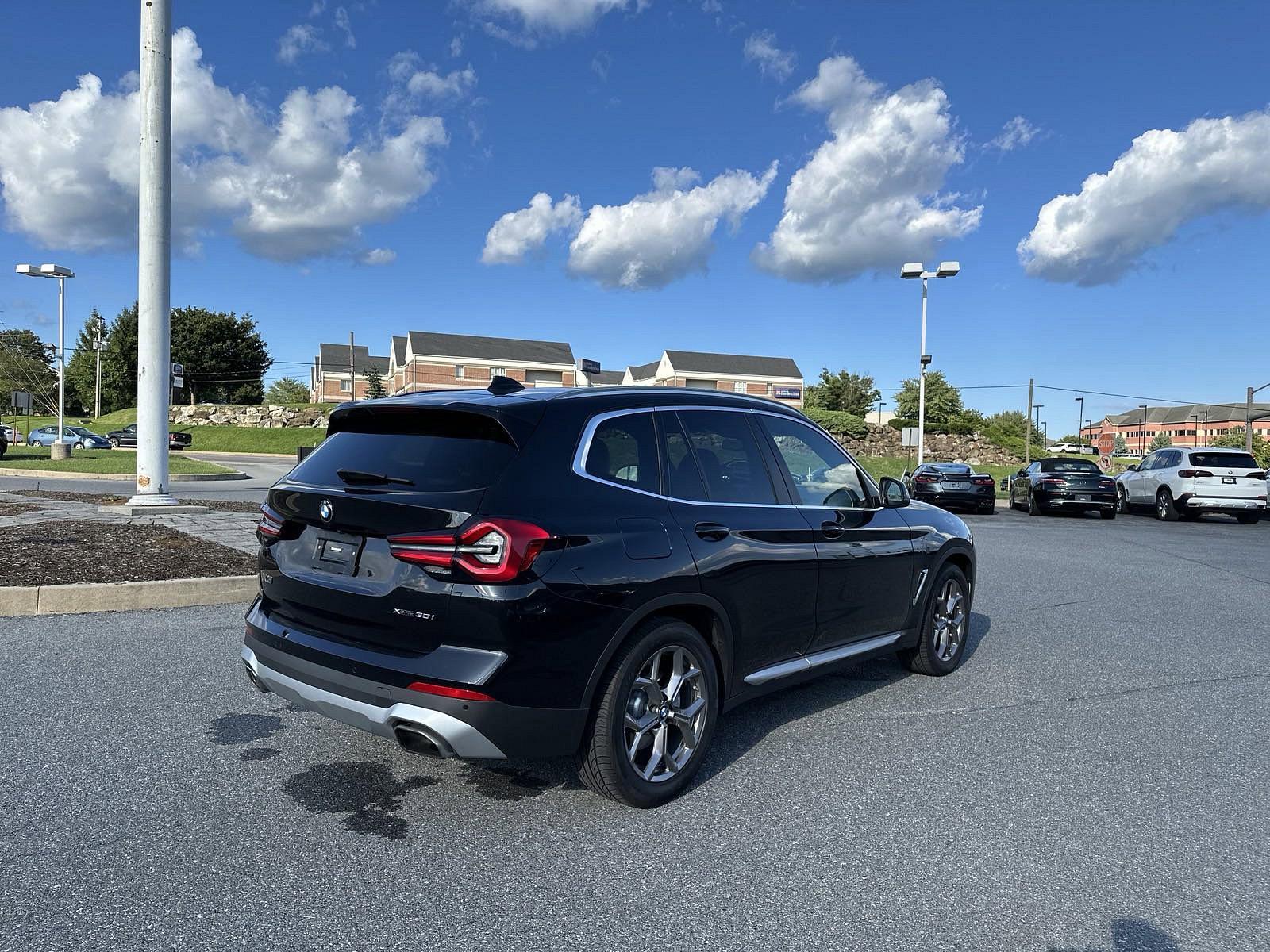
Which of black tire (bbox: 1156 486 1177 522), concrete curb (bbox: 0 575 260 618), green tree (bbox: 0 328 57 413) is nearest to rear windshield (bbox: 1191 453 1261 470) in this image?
black tire (bbox: 1156 486 1177 522)

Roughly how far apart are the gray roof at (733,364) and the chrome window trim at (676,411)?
3436 inches

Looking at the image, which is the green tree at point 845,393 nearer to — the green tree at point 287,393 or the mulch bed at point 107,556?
the green tree at point 287,393

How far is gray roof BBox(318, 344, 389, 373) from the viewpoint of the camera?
4008 inches

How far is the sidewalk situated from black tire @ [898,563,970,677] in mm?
6669

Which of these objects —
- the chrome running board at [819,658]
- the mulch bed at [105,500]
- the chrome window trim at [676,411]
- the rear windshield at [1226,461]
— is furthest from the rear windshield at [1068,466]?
the chrome window trim at [676,411]

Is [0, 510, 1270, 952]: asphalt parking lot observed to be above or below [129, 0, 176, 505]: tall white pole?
below

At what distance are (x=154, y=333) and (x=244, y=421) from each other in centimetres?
5578

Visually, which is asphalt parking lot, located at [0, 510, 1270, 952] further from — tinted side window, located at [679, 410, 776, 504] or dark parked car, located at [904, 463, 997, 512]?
dark parked car, located at [904, 463, 997, 512]

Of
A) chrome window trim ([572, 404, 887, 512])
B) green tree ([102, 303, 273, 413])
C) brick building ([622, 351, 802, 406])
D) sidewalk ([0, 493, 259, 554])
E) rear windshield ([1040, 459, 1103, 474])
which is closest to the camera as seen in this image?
chrome window trim ([572, 404, 887, 512])

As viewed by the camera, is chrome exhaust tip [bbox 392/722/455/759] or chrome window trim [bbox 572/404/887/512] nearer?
chrome exhaust tip [bbox 392/722/455/759]

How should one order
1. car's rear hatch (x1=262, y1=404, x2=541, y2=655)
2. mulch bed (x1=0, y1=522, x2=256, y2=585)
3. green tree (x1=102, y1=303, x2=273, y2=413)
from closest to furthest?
car's rear hatch (x1=262, y1=404, x2=541, y2=655)
mulch bed (x1=0, y1=522, x2=256, y2=585)
green tree (x1=102, y1=303, x2=273, y2=413)

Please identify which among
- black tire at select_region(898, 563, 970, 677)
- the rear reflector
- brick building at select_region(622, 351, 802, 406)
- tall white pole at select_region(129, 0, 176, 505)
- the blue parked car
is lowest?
black tire at select_region(898, 563, 970, 677)

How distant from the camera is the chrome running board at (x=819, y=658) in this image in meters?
4.10

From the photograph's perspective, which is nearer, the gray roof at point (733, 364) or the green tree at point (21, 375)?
the green tree at point (21, 375)
